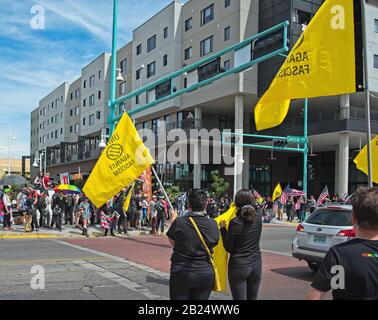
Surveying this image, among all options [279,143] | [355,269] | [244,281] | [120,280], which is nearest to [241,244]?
[244,281]

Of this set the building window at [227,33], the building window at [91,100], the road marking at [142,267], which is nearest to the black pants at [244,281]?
the road marking at [142,267]

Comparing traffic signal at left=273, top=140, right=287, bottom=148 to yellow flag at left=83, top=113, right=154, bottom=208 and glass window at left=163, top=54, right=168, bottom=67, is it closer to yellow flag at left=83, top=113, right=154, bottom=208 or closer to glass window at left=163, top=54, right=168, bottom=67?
glass window at left=163, top=54, right=168, bottom=67

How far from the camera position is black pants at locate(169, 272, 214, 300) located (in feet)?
14.0

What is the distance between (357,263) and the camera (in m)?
2.64

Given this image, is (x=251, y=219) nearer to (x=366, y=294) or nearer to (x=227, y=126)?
(x=366, y=294)

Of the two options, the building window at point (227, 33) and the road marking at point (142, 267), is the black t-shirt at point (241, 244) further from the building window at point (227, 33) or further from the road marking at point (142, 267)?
the building window at point (227, 33)

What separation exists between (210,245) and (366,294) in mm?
2006

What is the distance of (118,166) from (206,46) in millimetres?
28786

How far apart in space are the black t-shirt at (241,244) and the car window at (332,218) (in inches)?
187

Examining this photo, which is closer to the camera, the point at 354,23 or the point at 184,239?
the point at 184,239

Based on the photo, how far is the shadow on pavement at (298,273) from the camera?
9.52 m
